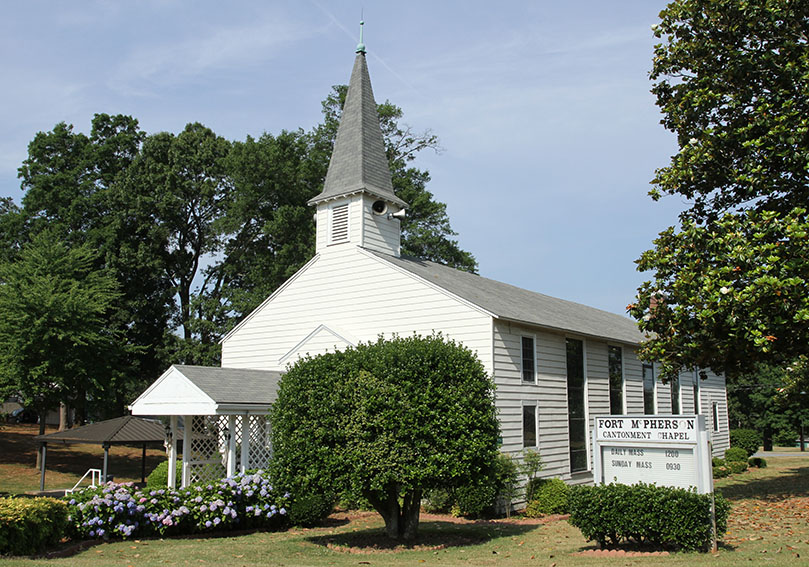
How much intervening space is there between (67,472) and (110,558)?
2249 cm

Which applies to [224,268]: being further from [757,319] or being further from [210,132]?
[757,319]

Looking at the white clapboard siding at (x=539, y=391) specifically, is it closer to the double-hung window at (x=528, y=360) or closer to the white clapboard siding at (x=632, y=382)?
the double-hung window at (x=528, y=360)

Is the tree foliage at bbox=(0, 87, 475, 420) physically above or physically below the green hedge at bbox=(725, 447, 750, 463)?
above

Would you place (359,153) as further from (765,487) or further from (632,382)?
(765,487)

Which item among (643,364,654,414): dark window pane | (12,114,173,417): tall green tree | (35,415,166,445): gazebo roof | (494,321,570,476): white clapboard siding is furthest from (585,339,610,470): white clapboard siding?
(12,114,173,417): tall green tree

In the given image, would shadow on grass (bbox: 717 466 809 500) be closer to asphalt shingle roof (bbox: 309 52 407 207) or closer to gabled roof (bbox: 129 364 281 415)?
gabled roof (bbox: 129 364 281 415)

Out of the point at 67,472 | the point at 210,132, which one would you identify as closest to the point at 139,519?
the point at 67,472

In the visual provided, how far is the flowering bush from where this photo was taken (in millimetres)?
→ 13828

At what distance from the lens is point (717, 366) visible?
53.3 feet

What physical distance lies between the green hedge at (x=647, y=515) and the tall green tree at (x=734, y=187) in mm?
4031

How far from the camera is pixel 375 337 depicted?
2077cm

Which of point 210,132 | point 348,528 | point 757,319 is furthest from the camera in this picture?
point 210,132

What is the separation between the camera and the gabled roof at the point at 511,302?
778 inches

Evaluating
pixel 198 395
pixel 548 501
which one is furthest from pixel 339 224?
pixel 548 501
